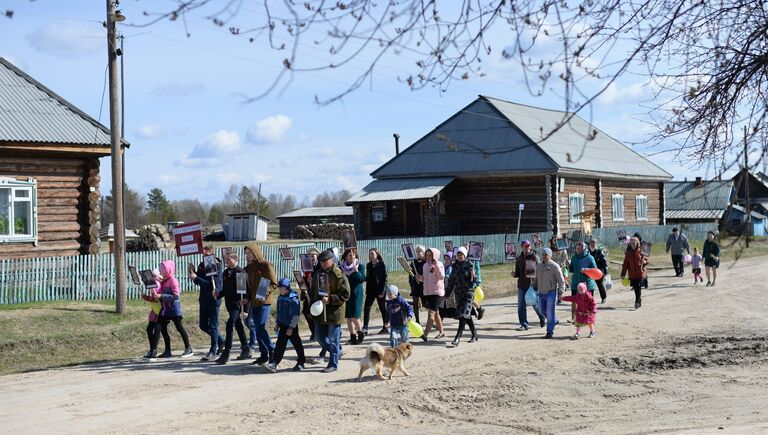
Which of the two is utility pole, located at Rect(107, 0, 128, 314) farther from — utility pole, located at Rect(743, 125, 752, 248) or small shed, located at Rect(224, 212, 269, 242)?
small shed, located at Rect(224, 212, 269, 242)

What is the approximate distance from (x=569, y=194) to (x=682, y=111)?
33.6 meters

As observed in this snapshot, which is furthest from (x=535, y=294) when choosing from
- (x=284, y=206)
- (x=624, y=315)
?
(x=284, y=206)

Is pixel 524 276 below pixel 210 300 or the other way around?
the other way around

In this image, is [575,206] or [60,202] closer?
[60,202]

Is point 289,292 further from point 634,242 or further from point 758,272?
point 758,272

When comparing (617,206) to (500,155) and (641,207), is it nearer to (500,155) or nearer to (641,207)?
(641,207)

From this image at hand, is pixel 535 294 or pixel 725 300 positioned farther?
pixel 725 300

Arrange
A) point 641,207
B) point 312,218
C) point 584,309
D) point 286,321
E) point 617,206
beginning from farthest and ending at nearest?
point 312,218, point 641,207, point 617,206, point 584,309, point 286,321

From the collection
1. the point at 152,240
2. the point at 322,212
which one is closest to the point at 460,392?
the point at 152,240

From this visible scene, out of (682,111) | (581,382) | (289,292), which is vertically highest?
(682,111)

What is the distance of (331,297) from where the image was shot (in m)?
12.4

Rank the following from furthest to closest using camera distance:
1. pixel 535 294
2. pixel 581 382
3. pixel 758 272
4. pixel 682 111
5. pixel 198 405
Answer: pixel 758 272 < pixel 535 294 < pixel 581 382 < pixel 198 405 < pixel 682 111

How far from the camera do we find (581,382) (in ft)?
37.4

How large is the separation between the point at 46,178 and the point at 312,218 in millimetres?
43054
